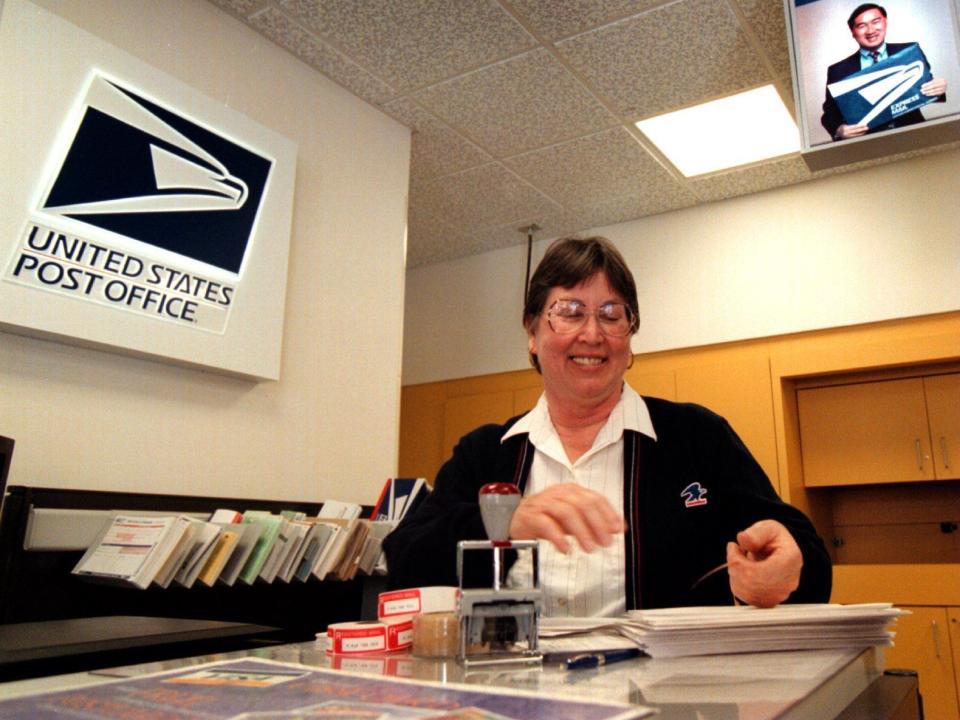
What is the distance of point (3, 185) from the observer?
1844 millimetres

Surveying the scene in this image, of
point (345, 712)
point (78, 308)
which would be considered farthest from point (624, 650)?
point (78, 308)

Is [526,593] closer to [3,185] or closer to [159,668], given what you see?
[159,668]

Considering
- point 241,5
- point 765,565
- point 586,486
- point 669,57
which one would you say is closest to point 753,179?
point 669,57

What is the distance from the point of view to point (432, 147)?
137 inches

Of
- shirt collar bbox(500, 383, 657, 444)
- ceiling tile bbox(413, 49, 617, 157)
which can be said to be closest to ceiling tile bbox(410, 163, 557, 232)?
ceiling tile bbox(413, 49, 617, 157)

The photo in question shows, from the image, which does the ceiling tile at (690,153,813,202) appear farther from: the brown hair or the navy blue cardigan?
the navy blue cardigan

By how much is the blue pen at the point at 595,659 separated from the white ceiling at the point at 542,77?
2320mm

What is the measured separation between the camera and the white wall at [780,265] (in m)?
3.39

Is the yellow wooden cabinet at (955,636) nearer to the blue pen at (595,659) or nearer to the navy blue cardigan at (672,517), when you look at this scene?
the navy blue cardigan at (672,517)

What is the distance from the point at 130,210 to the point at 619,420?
4.97 feet

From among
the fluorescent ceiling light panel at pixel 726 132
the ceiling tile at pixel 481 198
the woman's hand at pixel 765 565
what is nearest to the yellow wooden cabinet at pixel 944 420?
the fluorescent ceiling light panel at pixel 726 132

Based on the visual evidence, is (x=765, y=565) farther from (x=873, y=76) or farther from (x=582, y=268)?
(x=873, y=76)

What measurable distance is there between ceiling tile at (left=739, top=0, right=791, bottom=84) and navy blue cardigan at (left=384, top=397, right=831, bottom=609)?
70.8 inches

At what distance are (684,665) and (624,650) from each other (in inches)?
2.3
